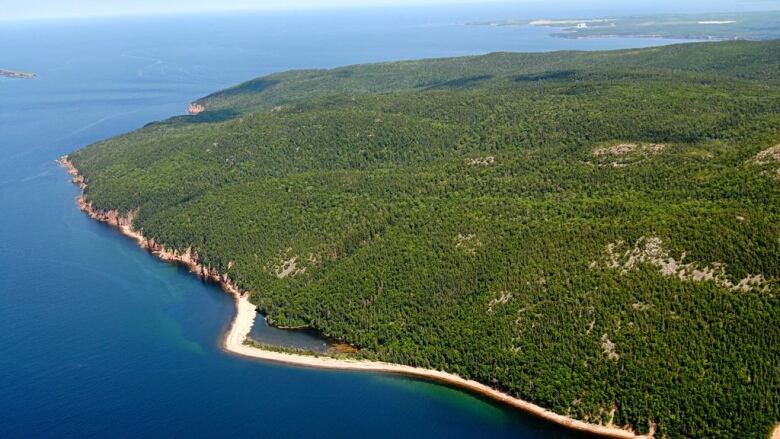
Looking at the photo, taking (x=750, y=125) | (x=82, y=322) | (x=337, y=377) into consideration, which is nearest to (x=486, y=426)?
(x=337, y=377)

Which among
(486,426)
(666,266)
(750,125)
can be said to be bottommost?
(486,426)

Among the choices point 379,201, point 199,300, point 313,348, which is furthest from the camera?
point 379,201

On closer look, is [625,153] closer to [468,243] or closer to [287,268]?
[468,243]

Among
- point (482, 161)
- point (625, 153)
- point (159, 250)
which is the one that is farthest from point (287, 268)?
point (625, 153)

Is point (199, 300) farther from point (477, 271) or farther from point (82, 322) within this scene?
point (477, 271)

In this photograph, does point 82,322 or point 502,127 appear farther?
point 502,127

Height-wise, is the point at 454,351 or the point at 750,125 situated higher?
the point at 750,125

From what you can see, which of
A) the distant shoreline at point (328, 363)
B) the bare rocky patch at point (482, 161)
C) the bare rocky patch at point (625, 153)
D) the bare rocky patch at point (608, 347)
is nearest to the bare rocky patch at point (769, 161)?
the bare rocky patch at point (625, 153)
